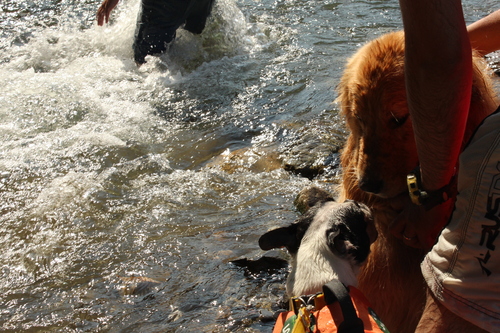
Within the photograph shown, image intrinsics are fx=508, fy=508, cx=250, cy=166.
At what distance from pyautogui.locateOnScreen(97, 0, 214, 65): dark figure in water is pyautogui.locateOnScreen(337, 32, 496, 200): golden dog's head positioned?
540 centimetres

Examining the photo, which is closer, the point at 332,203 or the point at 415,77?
the point at 415,77

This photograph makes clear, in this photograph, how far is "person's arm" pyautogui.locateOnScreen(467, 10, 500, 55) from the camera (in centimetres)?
297

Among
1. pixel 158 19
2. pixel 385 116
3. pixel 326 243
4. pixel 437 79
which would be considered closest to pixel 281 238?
pixel 326 243

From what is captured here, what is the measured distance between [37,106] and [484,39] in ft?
18.9

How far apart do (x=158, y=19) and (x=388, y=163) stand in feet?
19.5

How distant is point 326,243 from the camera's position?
2.86 m

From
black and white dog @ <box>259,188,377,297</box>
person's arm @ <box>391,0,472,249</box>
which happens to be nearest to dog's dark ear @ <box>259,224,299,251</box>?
black and white dog @ <box>259,188,377,297</box>

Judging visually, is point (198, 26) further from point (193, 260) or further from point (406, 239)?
point (406, 239)


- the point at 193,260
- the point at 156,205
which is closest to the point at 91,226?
the point at 156,205

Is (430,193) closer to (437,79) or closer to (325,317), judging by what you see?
(437,79)

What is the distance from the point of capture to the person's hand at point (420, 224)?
99.0 inches

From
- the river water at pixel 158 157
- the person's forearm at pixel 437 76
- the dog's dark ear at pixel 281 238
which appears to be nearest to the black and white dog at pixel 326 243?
the dog's dark ear at pixel 281 238

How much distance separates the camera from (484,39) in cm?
304

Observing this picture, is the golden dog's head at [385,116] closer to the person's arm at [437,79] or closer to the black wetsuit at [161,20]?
the person's arm at [437,79]
